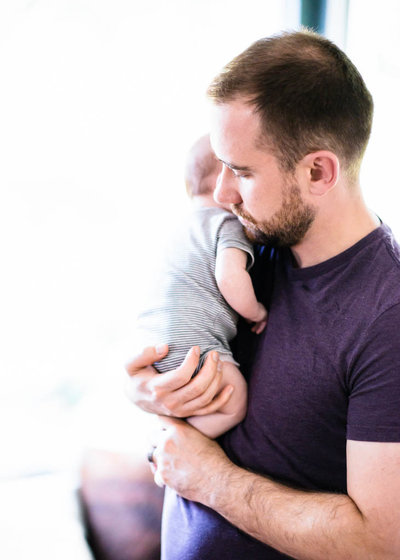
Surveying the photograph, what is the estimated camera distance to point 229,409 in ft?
3.63

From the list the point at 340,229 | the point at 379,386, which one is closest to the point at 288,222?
the point at 340,229

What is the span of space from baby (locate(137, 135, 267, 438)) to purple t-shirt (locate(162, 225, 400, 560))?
5 cm

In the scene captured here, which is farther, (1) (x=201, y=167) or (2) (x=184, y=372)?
(1) (x=201, y=167)

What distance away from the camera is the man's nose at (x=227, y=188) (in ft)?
3.55

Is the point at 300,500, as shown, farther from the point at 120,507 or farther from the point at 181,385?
the point at 120,507

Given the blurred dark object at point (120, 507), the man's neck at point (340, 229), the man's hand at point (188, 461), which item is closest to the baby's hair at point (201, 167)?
the man's neck at point (340, 229)

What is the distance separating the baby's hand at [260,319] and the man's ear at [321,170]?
0.28 m

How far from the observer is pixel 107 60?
1.55 metres

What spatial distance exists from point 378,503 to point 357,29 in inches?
58.6

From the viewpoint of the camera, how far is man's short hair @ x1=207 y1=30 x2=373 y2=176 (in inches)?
37.2

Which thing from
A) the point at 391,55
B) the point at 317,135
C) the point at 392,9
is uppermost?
the point at 392,9

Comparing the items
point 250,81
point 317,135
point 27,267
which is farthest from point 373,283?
point 27,267

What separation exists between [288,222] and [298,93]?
0.24 meters

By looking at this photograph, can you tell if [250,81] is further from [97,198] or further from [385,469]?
[97,198]
